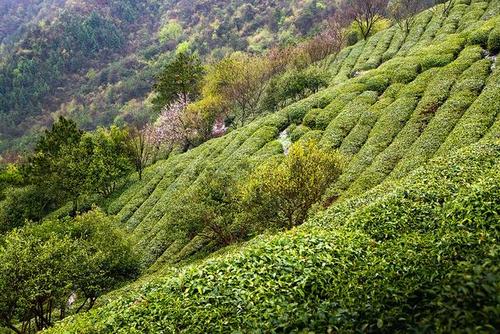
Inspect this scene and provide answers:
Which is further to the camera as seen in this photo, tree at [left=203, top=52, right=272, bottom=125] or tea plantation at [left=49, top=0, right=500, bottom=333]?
tree at [left=203, top=52, right=272, bottom=125]

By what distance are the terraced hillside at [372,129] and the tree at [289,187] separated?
678cm

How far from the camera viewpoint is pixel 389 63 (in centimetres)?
7200

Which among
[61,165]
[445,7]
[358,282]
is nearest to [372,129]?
[358,282]

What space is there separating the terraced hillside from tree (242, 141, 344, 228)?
6775 mm

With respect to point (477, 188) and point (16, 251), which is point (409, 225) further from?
point (16, 251)

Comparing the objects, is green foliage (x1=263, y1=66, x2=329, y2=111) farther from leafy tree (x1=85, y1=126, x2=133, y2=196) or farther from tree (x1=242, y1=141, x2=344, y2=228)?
tree (x1=242, y1=141, x2=344, y2=228)

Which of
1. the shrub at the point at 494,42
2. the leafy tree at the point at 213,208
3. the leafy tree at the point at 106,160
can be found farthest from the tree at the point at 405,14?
the leafy tree at the point at 213,208

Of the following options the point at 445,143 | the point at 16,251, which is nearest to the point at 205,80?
the point at 445,143

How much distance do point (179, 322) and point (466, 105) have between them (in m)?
43.5

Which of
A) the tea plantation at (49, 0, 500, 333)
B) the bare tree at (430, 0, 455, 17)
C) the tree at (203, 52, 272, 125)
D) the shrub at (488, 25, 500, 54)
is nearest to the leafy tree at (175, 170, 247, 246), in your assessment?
the tea plantation at (49, 0, 500, 333)

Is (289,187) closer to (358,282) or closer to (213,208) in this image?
(213,208)

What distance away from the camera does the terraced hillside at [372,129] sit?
4275 centimetres

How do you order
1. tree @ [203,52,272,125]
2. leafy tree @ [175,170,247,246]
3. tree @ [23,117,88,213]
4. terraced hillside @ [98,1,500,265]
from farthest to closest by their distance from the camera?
1. tree @ [203,52,272,125]
2. tree @ [23,117,88,213]
3. terraced hillside @ [98,1,500,265]
4. leafy tree @ [175,170,247,246]

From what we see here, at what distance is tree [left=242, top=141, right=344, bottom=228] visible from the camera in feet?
113
